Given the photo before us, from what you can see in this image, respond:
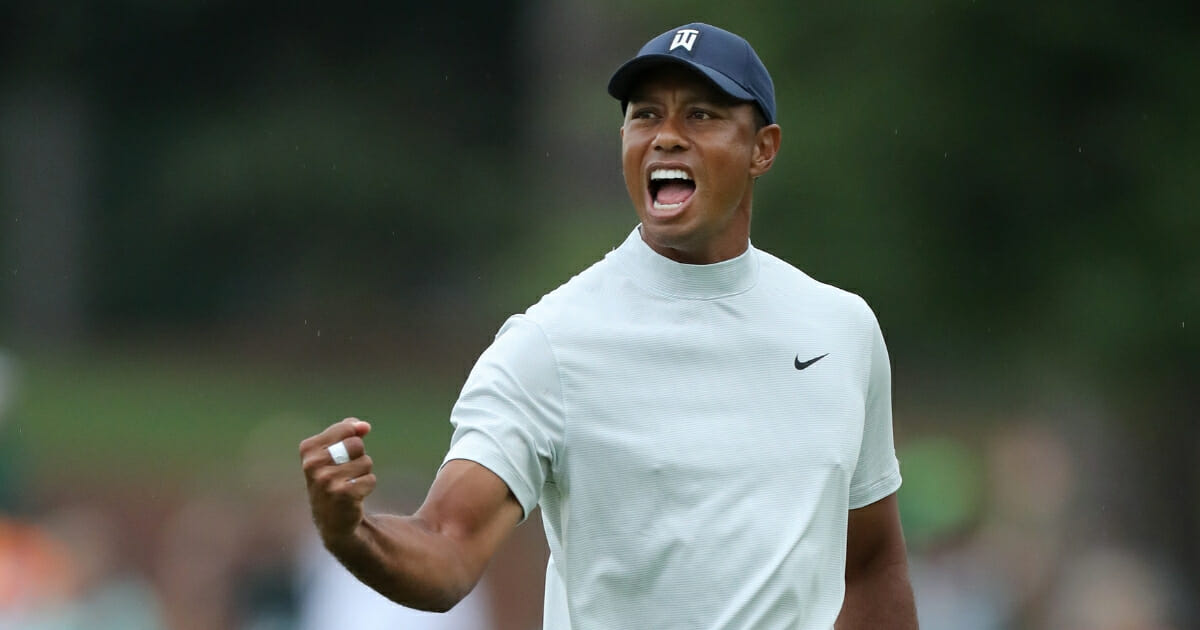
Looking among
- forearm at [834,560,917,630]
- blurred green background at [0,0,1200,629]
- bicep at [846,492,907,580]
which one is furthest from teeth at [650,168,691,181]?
blurred green background at [0,0,1200,629]

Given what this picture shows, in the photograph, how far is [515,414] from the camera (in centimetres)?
464

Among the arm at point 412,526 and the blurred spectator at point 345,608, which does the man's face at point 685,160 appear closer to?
the arm at point 412,526

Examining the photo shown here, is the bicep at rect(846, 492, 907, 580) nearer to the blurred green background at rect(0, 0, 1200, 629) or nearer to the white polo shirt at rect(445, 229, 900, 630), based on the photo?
the white polo shirt at rect(445, 229, 900, 630)

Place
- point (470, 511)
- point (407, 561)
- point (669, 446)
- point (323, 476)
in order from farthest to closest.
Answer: point (669, 446)
point (470, 511)
point (407, 561)
point (323, 476)

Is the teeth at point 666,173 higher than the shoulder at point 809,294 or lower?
higher

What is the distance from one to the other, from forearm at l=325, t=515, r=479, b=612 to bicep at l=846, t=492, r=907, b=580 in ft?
3.88

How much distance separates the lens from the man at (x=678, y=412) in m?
4.68

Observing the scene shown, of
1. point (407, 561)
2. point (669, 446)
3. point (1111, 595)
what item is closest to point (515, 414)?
point (669, 446)

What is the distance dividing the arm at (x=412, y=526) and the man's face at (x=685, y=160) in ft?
2.38

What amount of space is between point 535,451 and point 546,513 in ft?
0.97

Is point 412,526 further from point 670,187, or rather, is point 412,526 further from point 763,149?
point 763,149

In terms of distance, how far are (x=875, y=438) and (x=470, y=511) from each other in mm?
1168

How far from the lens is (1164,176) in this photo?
11031 millimetres

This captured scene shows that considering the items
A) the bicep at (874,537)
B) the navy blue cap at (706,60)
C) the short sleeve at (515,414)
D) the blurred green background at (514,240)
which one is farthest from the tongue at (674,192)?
the blurred green background at (514,240)
